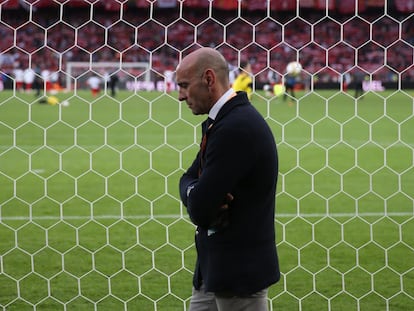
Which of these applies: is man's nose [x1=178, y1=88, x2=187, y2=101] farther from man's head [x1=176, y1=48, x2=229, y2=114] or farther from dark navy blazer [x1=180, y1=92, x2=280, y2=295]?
dark navy blazer [x1=180, y1=92, x2=280, y2=295]

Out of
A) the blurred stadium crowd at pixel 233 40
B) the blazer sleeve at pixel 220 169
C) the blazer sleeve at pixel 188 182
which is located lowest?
the blurred stadium crowd at pixel 233 40

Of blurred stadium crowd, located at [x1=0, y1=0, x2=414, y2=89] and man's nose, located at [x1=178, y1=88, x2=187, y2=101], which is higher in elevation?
man's nose, located at [x1=178, y1=88, x2=187, y2=101]

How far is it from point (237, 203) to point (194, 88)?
1.43ft

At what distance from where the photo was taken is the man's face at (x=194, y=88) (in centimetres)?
259

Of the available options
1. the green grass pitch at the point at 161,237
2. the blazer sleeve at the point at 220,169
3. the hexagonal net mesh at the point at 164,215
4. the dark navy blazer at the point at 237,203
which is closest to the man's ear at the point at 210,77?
the dark navy blazer at the point at 237,203

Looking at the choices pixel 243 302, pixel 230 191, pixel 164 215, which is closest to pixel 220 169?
pixel 230 191

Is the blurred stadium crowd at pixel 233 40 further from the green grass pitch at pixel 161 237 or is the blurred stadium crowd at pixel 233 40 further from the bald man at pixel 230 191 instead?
the bald man at pixel 230 191

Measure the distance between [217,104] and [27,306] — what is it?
2.34 m

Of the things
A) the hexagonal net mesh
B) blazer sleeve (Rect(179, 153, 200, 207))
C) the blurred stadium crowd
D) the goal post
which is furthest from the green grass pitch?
the goal post

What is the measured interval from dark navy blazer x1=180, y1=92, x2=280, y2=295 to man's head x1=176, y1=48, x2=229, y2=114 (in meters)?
0.08

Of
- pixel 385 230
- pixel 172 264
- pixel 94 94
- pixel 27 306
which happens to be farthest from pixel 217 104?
pixel 94 94

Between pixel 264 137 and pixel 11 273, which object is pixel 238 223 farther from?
pixel 11 273

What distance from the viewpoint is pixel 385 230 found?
6.20 m

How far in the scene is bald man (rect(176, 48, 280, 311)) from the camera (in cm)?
245
